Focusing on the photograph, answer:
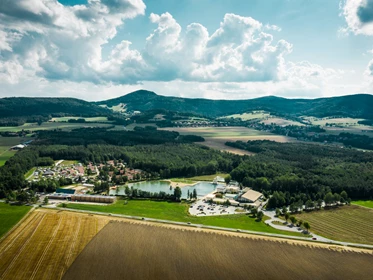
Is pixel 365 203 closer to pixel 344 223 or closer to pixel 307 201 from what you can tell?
pixel 307 201

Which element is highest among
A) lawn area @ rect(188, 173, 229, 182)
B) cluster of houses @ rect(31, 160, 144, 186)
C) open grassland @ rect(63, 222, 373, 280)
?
open grassland @ rect(63, 222, 373, 280)

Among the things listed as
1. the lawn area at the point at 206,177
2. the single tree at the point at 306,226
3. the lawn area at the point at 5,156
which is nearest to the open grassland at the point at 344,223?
the single tree at the point at 306,226

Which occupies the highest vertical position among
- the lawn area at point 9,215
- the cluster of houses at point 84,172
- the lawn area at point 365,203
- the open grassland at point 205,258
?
the open grassland at point 205,258

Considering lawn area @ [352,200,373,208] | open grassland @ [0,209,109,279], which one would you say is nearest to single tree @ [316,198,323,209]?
lawn area @ [352,200,373,208]

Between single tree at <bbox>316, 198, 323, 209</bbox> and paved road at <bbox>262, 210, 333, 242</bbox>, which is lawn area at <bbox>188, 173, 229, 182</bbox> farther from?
single tree at <bbox>316, 198, 323, 209</bbox>

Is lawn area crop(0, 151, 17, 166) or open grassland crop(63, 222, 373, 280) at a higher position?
open grassland crop(63, 222, 373, 280)

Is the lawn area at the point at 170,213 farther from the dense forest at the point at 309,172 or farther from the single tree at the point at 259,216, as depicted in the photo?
the dense forest at the point at 309,172

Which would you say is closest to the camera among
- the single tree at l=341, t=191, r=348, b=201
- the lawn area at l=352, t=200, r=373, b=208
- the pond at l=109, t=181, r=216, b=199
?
the lawn area at l=352, t=200, r=373, b=208

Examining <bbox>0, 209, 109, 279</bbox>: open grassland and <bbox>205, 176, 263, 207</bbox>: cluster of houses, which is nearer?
<bbox>0, 209, 109, 279</bbox>: open grassland
